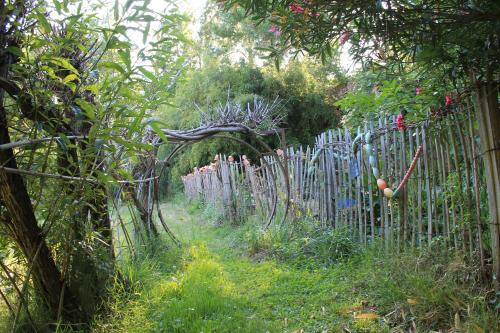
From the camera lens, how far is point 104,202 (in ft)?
10.6

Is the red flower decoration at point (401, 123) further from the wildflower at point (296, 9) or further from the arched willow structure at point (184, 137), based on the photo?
the wildflower at point (296, 9)

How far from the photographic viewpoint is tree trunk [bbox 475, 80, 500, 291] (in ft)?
7.85

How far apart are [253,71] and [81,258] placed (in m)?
9.70

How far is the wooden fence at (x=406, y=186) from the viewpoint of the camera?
9.02ft

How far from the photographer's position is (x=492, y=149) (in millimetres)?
2406

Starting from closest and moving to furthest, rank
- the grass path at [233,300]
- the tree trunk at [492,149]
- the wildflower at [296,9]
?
the wildflower at [296,9] → the tree trunk at [492,149] → the grass path at [233,300]

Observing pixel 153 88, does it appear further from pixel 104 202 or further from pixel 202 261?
pixel 202 261

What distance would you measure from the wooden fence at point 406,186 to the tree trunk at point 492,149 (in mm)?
167

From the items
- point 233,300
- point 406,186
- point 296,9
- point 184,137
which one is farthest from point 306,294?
point 296,9

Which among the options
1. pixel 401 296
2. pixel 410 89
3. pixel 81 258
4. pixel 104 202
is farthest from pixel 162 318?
pixel 410 89

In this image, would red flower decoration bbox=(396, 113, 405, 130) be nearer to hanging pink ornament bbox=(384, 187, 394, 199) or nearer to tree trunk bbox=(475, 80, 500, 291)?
hanging pink ornament bbox=(384, 187, 394, 199)

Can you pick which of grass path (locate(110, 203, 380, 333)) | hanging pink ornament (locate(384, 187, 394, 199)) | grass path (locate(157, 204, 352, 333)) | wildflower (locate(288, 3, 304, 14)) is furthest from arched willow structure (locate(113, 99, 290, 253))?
wildflower (locate(288, 3, 304, 14))

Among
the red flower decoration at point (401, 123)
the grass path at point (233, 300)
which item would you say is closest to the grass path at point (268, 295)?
the grass path at point (233, 300)

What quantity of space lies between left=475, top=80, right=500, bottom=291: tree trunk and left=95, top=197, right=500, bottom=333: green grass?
343 mm
